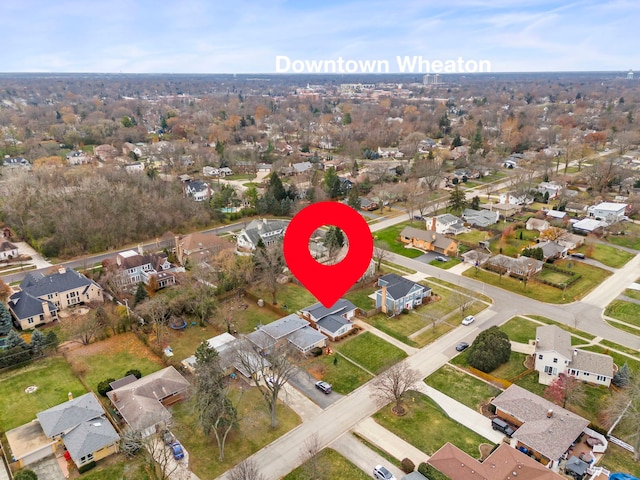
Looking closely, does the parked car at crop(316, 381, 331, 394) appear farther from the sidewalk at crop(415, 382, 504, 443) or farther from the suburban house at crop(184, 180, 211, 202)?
the suburban house at crop(184, 180, 211, 202)

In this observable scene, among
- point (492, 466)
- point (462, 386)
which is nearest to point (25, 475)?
point (492, 466)

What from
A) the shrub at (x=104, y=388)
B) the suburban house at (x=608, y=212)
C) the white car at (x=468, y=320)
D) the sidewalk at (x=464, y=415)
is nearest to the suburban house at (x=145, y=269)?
the shrub at (x=104, y=388)

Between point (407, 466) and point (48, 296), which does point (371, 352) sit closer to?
point (407, 466)

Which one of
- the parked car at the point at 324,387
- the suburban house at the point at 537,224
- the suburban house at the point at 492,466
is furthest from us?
the suburban house at the point at 537,224

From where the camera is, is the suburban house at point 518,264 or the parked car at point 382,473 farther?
the suburban house at point 518,264

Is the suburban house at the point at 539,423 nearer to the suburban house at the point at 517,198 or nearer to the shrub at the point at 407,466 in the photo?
the shrub at the point at 407,466

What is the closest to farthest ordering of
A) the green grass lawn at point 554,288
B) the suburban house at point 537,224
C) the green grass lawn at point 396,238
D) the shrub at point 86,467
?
1. the shrub at point 86,467
2. the green grass lawn at point 554,288
3. the green grass lawn at point 396,238
4. the suburban house at point 537,224
